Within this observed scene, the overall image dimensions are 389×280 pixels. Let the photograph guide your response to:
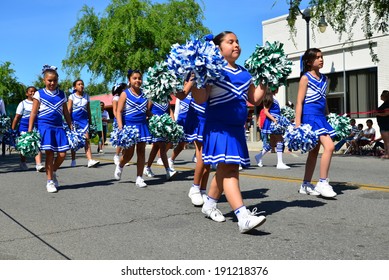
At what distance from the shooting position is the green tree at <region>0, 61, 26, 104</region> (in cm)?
4359

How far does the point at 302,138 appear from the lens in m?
6.20

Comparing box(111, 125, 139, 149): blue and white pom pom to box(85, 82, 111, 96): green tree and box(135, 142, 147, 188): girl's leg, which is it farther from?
box(85, 82, 111, 96): green tree

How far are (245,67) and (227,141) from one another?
78 centimetres

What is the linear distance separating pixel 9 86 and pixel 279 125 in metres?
38.8

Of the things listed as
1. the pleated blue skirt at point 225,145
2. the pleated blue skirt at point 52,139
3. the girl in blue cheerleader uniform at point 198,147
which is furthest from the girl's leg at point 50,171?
the pleated blue skirt at point 225,145

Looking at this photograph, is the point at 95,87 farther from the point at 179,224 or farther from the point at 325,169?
the point at 179,224

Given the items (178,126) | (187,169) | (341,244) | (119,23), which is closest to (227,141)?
(341,244)

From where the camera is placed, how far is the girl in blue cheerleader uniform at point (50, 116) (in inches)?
296

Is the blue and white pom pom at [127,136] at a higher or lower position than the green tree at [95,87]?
lower

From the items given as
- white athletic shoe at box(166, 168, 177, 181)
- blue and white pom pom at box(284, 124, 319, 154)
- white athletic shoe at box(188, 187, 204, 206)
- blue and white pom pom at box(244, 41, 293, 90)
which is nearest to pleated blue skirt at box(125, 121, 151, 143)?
white athletic shoe at box(166, 168, 177, 181)

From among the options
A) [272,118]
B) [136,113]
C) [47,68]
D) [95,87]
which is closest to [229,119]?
[136,113]

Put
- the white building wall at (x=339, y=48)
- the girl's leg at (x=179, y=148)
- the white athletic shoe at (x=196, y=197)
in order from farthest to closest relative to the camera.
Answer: the white building wall at (x=339, y=48)
the girl's leg at (x=179, y=148)
the white athletic shoe at (x=196, y=197)

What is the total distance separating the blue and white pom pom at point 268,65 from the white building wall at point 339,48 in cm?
1627

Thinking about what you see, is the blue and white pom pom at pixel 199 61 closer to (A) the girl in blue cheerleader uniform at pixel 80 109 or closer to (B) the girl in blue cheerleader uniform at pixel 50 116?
(B) the girl in blue cheerleader uniform at pixel 50 116
